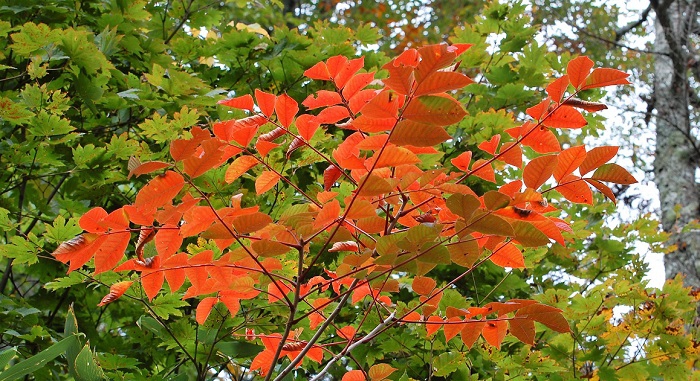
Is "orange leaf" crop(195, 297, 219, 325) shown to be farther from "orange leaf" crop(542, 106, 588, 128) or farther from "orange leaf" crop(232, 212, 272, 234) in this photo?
"orange leaf" crop(542, 106, 588, 128)

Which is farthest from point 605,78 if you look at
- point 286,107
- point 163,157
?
point 163,157

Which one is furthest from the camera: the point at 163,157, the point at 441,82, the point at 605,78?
the point at 163,157

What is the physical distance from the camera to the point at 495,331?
107 centimetres

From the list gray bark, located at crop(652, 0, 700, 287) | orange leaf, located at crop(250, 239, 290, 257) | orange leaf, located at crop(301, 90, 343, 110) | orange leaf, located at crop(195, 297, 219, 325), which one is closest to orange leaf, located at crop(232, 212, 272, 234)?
orange leaf, located at crop(250, 239, 290, 257)

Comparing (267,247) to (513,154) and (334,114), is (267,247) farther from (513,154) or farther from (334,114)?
(513,154)

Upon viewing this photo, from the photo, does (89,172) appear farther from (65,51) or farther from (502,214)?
(502,214)

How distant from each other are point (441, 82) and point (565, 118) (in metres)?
0.28

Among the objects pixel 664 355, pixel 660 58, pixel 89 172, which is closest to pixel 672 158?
pixel 660 58

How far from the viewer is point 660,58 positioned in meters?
6.07

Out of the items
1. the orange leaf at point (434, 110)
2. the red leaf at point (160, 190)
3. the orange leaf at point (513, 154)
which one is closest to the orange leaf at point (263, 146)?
A: the red leaf at point (160, 190)

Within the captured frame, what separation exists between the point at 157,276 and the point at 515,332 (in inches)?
24.0

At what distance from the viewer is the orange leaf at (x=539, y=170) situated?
0.96 meters

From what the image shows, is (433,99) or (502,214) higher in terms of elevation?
(433,99)

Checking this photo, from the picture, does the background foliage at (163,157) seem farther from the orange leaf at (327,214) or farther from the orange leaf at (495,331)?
the orange leaf at (327,214)
